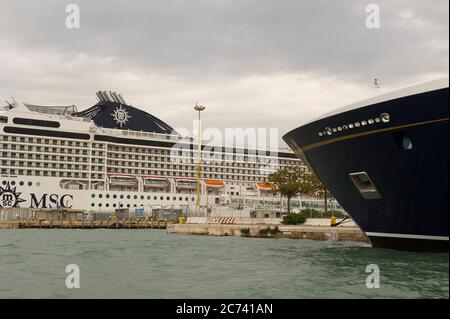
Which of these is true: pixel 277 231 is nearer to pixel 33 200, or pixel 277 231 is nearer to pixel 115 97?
pixel 33 200

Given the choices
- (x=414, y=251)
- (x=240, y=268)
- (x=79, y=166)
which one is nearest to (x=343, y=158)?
(x=414, y=251)

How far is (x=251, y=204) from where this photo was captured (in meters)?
83.6

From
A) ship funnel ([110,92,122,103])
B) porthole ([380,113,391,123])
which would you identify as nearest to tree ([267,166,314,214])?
porthole ([380,113,391,123])

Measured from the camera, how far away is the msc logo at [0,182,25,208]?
71.7m

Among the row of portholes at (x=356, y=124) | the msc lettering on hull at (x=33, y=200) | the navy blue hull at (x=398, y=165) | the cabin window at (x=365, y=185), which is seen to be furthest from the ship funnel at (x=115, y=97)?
the cabin window at (x=365, y=185)

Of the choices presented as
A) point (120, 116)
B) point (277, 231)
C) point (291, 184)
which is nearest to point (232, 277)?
point (277, 231)

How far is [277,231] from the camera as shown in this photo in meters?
39.9

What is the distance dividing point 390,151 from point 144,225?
2085 inches

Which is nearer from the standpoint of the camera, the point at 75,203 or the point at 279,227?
the point at 279,227

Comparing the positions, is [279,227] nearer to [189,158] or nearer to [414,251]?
[414,251]

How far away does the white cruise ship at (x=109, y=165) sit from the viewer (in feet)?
249

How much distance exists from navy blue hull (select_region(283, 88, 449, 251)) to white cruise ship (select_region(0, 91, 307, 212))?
61238 millimetres

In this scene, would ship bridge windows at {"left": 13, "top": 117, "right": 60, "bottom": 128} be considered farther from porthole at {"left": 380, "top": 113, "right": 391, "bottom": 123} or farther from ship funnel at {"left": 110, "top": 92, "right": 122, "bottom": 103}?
porthole at {"left": 380, "top": 113, "right": 391, "bottom": 123}

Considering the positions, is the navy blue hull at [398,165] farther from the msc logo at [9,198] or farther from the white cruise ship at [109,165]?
the msc logo at [9,198]
